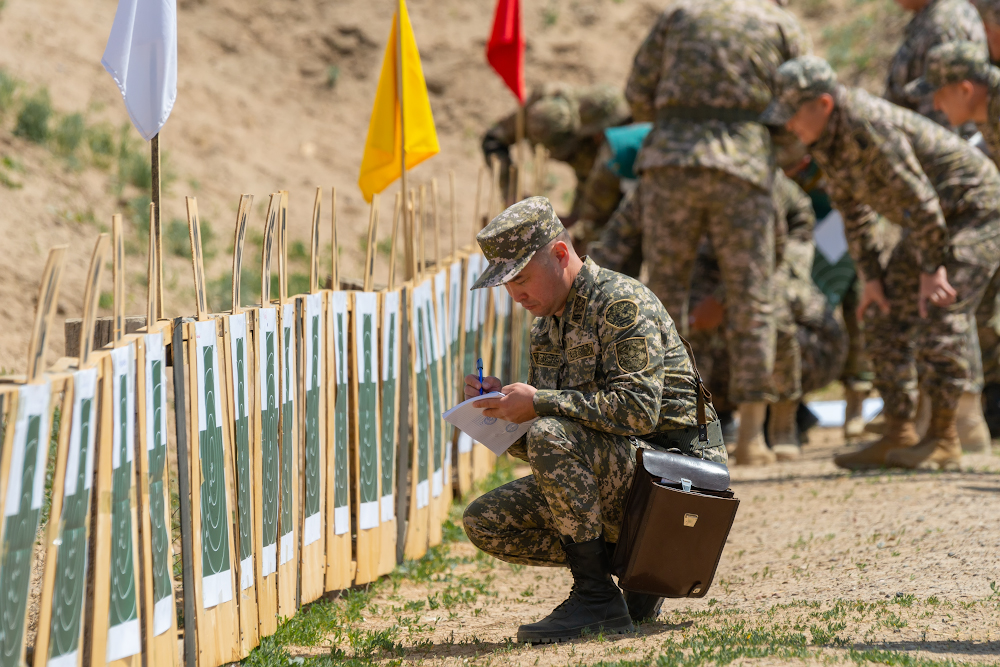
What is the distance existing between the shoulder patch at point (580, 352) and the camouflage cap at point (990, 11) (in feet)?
15.6

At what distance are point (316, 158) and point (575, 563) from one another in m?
10.9

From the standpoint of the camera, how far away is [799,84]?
18.0ft

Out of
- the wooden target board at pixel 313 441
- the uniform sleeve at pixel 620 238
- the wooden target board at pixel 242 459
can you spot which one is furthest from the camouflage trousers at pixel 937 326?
the wooden target board at pixel 242 459

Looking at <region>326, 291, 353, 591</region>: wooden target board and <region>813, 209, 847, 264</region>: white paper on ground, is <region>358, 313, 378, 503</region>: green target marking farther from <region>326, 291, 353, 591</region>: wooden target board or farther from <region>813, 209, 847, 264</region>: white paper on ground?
<region>813, 209, 847, 264</region>: white paper on ground

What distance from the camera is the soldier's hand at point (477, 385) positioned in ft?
11.1

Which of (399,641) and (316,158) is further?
(316,158)

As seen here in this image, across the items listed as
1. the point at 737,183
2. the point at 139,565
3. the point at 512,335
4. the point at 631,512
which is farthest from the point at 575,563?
the point at 512,335

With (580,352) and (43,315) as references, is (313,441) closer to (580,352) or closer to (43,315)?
(580,352)

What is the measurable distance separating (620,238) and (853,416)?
99.1 inches

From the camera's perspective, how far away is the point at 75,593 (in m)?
2.56

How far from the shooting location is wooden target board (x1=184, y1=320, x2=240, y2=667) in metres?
3.08

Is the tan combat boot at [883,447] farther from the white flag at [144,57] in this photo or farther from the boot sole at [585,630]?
the white flag at [144,57]

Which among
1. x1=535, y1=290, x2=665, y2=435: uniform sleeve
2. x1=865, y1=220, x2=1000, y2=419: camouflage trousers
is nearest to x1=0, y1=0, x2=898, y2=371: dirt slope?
x1=535, y1=290, x2=665, y2=435: uniform sleeve

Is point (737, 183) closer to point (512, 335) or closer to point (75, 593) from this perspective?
point (512, 335)
